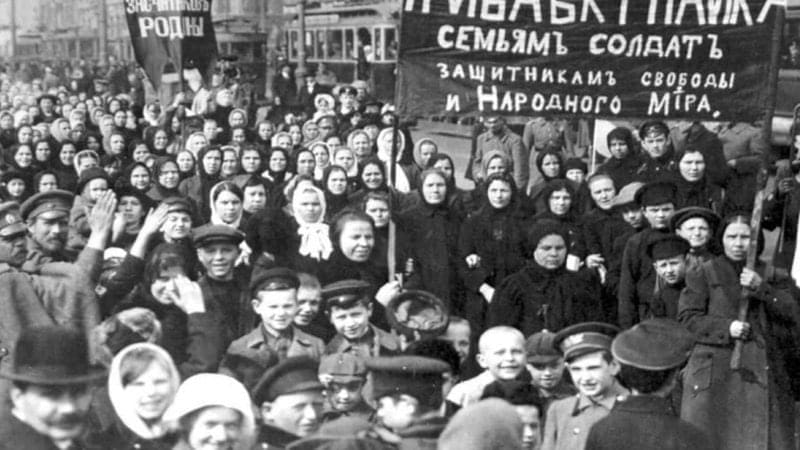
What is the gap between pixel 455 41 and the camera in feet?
17.2

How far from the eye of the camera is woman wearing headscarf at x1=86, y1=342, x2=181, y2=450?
3.95m

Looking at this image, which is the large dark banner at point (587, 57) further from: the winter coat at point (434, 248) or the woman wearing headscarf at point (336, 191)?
the woman wearing headscarf at point (336, 191)

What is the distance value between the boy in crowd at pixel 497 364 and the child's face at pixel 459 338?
0.33m

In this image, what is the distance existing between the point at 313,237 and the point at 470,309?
2.94 feet

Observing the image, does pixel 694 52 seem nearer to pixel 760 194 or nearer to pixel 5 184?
pixel 760 194

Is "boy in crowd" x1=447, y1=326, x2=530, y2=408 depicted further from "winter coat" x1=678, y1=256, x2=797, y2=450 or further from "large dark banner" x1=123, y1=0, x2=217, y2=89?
"large dark banner" x1=123, y1=0, x2=217, y2=89

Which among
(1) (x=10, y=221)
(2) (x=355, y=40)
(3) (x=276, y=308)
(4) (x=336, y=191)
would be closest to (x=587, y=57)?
(3) (x=276, y=308)

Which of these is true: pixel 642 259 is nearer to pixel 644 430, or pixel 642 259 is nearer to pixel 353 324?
pixel 353 324

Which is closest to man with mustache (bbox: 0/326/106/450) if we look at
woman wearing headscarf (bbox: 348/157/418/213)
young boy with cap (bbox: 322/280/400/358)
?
young boy with cap (bbox: 322/280/400/358)

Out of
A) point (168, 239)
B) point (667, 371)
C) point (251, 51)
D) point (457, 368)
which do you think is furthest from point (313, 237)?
point (251, 51)

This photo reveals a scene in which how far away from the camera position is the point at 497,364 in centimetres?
446

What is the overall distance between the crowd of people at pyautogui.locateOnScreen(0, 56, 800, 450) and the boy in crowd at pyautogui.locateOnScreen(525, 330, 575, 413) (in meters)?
0.01

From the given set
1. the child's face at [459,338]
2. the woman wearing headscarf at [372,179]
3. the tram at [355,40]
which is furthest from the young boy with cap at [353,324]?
the tram at [355,40]

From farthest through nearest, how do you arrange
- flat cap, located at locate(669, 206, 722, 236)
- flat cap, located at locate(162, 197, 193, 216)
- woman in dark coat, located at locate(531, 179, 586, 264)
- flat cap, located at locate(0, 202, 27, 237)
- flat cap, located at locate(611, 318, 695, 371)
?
woman in dark coat, located at locate(531, 179, 586, 264) → flat cap, located at locate(162, 197, 193, 216) → flat cap, located at locate(669, 206, 722, 236) → flat cap, located at locate(0, 202, 27, 237) → flat cap, located at locate(611, 318, 695, 371)
